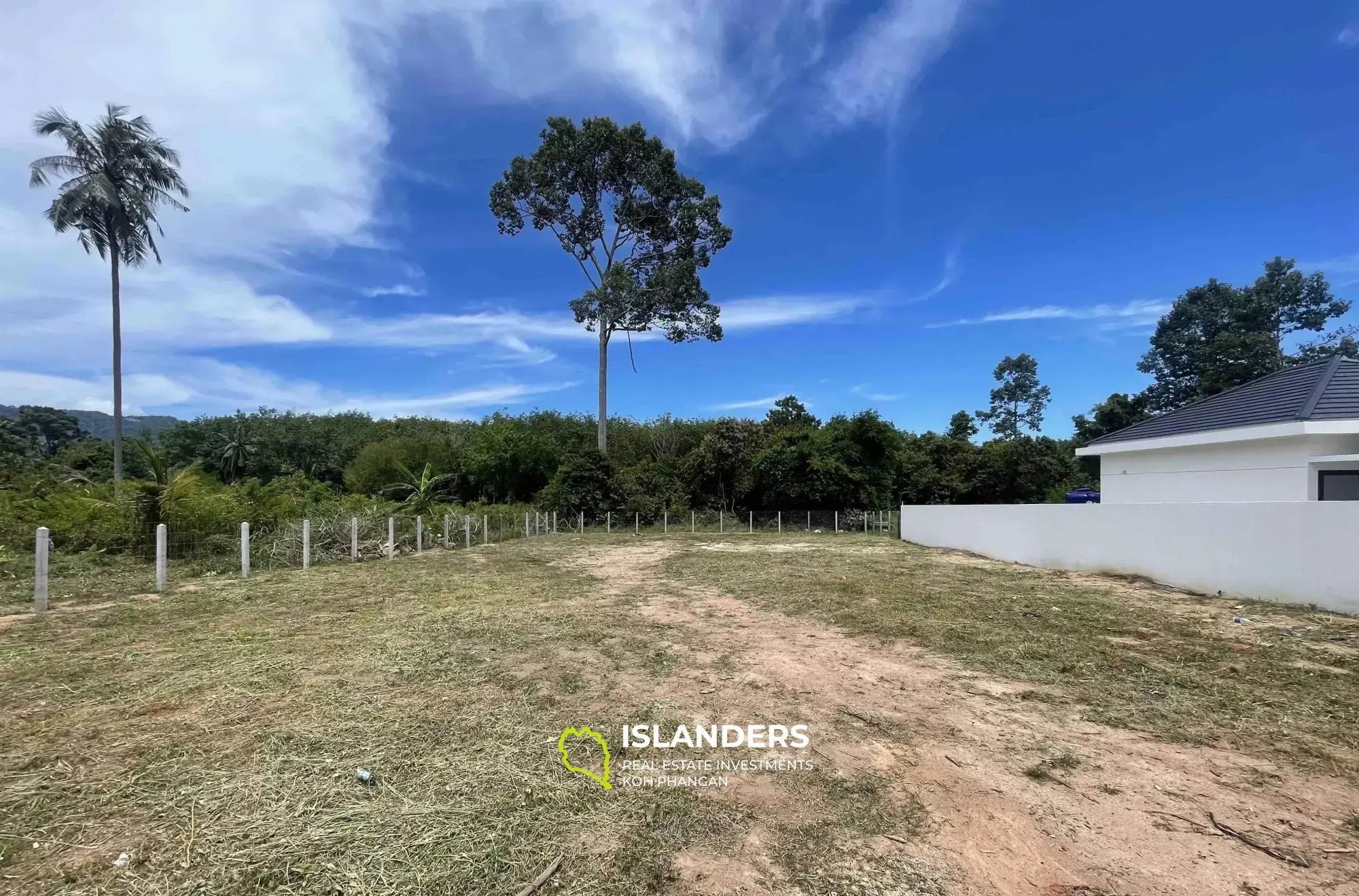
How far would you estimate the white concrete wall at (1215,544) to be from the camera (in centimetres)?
616

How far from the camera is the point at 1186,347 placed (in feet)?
90.7

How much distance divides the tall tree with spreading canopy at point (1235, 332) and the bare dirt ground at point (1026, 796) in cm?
2931

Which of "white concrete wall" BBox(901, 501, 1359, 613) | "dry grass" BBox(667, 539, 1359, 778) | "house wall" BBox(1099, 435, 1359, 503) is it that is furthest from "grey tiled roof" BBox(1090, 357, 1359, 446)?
"dry grass" BBox(667, 539, 1359, 778)

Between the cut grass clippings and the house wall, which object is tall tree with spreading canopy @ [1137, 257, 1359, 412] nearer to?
the house wall

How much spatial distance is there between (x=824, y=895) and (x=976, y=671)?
9.77ft

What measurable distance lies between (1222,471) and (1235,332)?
21187 millimetres

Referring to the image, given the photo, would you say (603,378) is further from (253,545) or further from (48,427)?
(48,427)

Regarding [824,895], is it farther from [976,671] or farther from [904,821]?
[976,671]

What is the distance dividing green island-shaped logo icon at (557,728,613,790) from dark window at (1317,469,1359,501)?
12575 mm

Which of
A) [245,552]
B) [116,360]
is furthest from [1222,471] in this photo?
[116,360]

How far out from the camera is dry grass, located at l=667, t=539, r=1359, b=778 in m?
3.30

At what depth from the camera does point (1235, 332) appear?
25516 mm

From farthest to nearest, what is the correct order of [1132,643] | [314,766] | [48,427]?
1. [48,427]
2. [1132,643]
3. [314,766]

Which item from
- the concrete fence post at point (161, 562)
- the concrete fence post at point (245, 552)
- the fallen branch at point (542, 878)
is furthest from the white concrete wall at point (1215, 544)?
the concrete fence post at point (161, 562)
